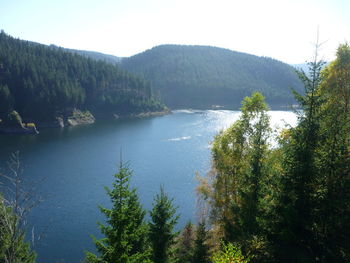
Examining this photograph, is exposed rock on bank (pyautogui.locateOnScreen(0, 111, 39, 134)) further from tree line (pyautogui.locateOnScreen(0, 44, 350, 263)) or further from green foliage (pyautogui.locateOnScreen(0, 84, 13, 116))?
tree line (pyautogui.locateOnScreen(0, 44, 350, 263))

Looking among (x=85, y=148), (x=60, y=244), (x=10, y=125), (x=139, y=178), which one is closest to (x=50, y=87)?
(x=10, y=125)

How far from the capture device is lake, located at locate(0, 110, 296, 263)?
37.2 metres

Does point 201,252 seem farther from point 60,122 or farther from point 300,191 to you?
point 60,122

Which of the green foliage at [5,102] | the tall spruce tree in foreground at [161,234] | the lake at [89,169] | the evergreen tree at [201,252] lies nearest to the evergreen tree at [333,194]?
the lake at [89,169]

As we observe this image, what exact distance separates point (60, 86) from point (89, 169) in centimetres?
7370

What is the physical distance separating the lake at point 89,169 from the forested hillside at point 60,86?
15685 millimetres

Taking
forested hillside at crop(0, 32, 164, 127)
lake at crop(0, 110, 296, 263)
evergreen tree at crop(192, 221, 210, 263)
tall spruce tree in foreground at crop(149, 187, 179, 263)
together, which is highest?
forested hillside at crop(0, 32, 164, 127)

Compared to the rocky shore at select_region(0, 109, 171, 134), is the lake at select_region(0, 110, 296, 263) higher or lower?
lower

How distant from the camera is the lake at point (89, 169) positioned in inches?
1464

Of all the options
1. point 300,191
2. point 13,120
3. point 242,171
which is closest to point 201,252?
point 242,171

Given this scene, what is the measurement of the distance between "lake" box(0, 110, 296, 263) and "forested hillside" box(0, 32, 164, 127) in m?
15.7

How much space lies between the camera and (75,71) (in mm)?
156500

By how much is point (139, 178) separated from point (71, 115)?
77.5 meters

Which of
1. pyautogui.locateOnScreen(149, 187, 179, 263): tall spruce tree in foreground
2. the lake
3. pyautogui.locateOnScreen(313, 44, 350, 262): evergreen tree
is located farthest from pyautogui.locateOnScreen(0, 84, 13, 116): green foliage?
pyautogui.locateOnScreen(313, 44, 350, 262): evergreen tree
